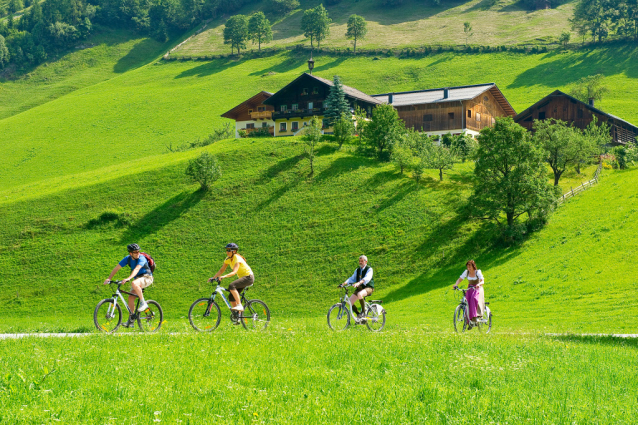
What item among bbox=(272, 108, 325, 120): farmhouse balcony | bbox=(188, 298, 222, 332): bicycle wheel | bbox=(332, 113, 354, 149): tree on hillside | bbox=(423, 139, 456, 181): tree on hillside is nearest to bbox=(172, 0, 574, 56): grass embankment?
bbox=(272, 108, 325, 120): farmhouse balcony

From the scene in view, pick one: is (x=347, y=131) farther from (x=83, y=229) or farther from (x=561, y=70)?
(x=561, y=70)

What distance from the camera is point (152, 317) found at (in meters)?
18.1

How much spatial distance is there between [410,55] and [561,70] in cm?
3876

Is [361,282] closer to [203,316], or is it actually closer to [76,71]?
[203,316]

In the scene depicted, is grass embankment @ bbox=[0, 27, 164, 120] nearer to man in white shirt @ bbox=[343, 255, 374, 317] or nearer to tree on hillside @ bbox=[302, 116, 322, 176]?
tree on hillside @ bbox=[302, 116, 322, 176]

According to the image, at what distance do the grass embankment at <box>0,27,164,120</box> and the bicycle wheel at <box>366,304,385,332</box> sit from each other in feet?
474

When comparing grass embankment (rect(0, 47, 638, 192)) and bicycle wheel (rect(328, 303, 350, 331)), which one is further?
grass embankment (rect(0, 47, 638, 192))

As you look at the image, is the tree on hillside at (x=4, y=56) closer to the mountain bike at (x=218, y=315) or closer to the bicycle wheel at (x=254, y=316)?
the mountain bike at (x=218, y=315)

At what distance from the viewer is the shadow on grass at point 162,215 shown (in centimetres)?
6050

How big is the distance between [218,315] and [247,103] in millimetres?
85339

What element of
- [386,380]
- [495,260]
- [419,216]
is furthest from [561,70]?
[386,380]

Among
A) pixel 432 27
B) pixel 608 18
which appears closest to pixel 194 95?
pixel 432 27

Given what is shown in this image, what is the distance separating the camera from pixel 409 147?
70.0 meters

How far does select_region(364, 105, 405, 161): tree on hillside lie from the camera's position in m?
71.6
